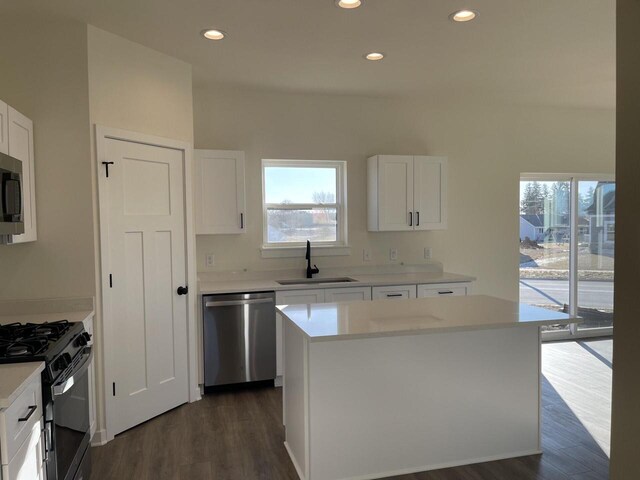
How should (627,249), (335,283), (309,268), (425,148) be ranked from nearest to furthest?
(627,249) < (335,283) < (309,268) < (425,148)

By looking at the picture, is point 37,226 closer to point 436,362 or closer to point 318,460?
point 318,460

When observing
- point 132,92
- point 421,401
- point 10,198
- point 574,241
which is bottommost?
point 421,401

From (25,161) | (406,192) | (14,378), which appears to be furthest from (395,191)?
(14,378)

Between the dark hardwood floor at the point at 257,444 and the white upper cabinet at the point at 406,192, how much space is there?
6.06ft

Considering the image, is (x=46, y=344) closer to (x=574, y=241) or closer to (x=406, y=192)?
(x=406, y=192)

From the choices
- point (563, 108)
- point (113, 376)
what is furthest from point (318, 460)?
point (563, 108)

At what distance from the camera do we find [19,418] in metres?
1.65

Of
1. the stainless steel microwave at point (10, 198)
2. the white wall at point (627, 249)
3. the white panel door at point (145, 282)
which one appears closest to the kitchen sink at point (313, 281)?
the white panel door at point (145, 282)

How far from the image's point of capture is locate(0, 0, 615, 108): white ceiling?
2.75m

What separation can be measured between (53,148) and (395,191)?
9.64 feet

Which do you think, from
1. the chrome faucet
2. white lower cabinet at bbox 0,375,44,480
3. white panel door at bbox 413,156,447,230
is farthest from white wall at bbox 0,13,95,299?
white panel door at bbox 413,156,447,230

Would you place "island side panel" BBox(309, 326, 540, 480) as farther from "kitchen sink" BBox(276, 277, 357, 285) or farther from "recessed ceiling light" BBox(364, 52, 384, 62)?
"recessed ceiling light" BBox(364, 52, 384, 62)

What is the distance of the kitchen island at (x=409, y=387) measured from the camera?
8.08 feet

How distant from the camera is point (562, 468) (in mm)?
2652
